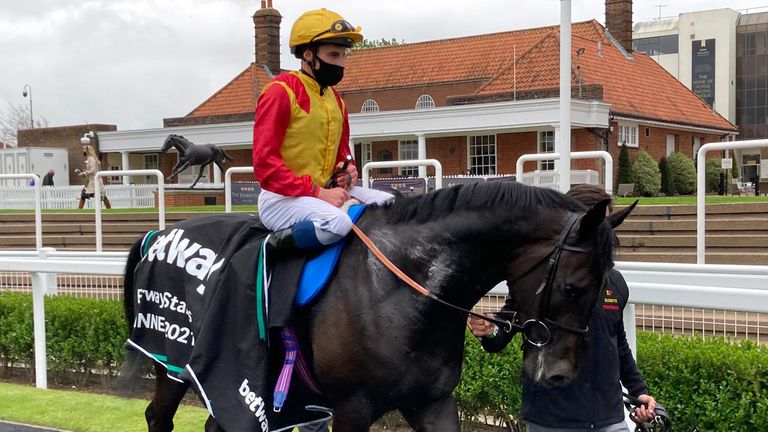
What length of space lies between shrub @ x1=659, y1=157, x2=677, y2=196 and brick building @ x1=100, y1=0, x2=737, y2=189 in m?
1.64

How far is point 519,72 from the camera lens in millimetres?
32156

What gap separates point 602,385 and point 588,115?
24.9 m

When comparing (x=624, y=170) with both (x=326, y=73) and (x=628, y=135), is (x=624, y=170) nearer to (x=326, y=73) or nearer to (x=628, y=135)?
(x=628, y=135)

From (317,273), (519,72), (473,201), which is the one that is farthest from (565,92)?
(519,72)

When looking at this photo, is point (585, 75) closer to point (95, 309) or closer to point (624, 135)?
point (624, 135)

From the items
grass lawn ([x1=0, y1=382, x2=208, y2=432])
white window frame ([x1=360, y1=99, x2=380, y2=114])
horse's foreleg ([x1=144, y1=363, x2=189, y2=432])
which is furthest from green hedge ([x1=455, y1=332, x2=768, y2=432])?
white window frame ([x1=360, y1=99, x2=380, y2=114])

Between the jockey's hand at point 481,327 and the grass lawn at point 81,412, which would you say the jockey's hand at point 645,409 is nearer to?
the jockey's hand at point 481,327

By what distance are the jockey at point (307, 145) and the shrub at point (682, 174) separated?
26.9 meters

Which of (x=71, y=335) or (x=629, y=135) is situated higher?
(x=629, y=135)

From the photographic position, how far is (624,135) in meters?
29.8

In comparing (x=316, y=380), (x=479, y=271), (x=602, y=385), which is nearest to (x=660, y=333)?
(x=602, y=385)

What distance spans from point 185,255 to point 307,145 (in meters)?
0.95

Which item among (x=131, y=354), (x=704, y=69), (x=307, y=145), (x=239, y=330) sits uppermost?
(x=704, y=69)

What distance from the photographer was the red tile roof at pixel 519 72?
3166 cm
